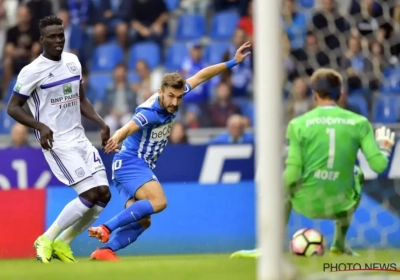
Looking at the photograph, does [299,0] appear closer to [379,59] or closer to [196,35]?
[379,59]

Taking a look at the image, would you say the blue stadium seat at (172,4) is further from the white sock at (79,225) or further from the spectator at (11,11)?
the white sock at (79,225)

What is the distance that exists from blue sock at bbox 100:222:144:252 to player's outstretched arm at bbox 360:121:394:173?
2007mm

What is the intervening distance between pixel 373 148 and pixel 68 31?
7361 millimetres

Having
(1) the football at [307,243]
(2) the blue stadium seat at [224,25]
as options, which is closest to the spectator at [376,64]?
(1) the football at [307,243]

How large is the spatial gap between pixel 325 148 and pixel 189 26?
22.7 feet

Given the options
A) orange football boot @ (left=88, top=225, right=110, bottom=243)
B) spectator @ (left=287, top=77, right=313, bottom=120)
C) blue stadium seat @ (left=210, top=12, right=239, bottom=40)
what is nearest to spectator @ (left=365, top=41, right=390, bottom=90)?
spectator @ (left=287, top=77, right=313, bottom=120)

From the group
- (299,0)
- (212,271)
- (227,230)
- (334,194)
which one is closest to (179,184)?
(227,230)

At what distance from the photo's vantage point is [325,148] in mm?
6531

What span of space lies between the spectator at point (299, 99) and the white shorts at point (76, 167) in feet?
5.51

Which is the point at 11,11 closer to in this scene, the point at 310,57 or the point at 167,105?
the point at 310,57

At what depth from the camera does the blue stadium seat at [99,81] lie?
40.5 feet

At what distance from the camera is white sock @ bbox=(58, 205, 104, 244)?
7.39 m

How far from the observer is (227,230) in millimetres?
9078

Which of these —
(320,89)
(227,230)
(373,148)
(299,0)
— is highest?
(299,0)
